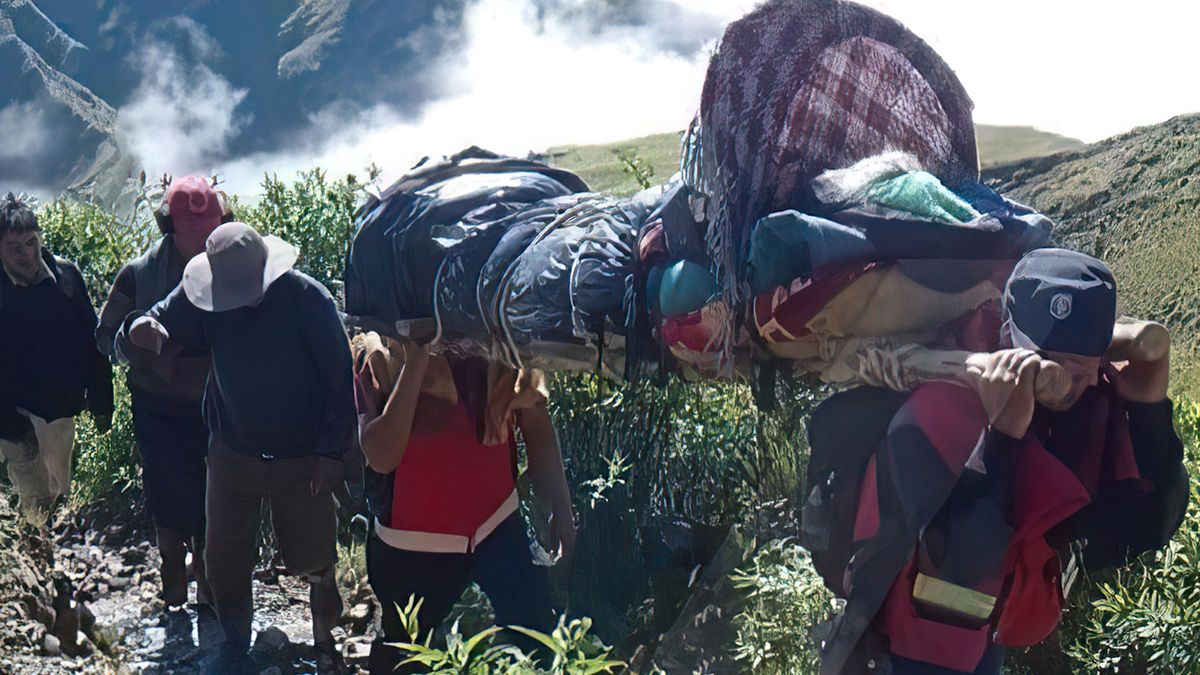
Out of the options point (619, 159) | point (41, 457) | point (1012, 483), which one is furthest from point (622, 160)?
point (1012, 483)

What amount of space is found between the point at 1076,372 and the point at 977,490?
0.85 feet

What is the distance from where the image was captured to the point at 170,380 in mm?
5023

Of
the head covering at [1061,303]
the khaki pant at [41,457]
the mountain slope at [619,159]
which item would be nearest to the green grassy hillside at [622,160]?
the mountain slope at [619,159]

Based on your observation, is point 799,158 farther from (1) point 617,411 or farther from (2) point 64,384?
(2) point 64,384

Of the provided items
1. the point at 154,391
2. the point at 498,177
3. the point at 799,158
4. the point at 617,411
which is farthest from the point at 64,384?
the point at 799,158

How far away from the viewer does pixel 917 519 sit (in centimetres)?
221

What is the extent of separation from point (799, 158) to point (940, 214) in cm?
29

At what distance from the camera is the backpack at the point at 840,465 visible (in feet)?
7.66

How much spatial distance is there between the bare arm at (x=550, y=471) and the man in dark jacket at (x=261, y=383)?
89cm

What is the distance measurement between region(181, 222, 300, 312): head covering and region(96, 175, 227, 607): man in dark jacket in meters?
0.60

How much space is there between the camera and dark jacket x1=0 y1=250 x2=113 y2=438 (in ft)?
18.4

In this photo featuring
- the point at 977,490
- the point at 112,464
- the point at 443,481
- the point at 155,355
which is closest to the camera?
the point at 977,490

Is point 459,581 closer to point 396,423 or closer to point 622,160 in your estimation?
point 396,423

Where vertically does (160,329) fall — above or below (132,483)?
above
